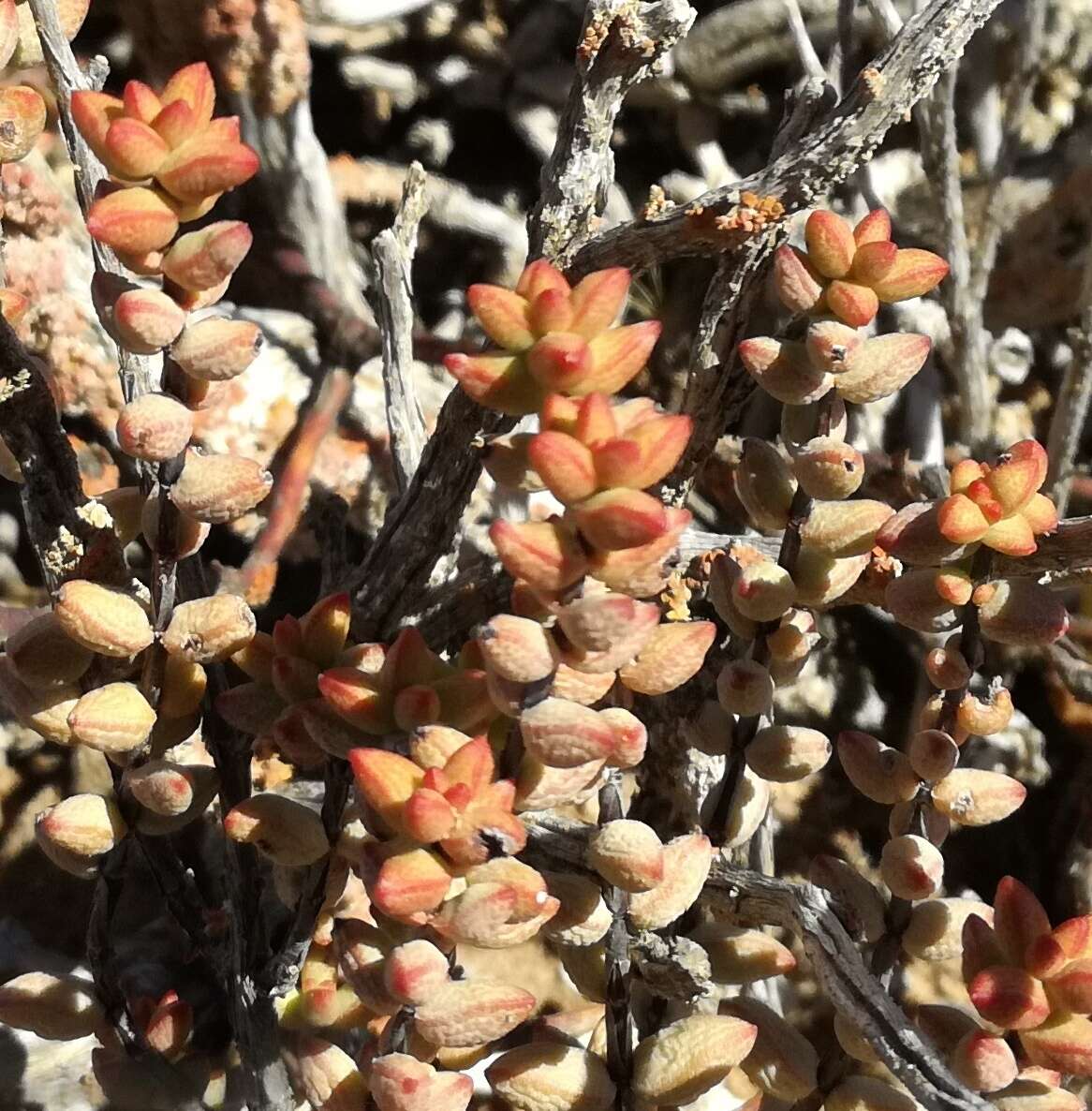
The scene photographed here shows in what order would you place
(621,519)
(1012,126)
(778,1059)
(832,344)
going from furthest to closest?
(1012,126)
(778,1059)
(832,344)
(621,519)

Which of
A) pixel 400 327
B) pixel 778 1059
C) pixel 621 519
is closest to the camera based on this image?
pixel 621 519

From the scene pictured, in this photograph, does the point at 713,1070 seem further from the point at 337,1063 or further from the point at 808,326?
the point at 808,326

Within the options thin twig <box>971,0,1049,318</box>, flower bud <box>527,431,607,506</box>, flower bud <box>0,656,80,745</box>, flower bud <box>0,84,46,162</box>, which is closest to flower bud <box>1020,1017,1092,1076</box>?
flower bud <box>527,431,607,506</box>

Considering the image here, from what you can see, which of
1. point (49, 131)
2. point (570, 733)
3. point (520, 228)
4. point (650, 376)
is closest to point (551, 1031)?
point (570, 733)

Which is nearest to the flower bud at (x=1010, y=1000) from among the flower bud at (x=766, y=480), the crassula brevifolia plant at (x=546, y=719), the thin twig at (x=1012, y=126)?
the crassula brevifolia plant at (x=546, y=719)

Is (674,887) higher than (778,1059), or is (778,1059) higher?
(674,887)

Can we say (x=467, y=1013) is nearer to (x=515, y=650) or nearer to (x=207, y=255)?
(x=515, y=650)

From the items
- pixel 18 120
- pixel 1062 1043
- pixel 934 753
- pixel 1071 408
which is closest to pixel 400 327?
pixel 18 120
